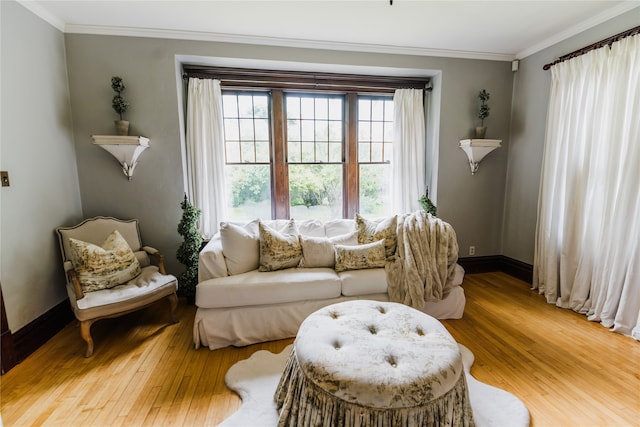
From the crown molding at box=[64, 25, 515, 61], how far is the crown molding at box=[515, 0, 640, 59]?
0.81 feet

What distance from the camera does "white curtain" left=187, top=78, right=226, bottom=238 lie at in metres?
3.15

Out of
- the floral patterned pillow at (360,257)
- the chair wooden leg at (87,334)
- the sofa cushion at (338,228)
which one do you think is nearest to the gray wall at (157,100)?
the chair wooden leg at (87,334)

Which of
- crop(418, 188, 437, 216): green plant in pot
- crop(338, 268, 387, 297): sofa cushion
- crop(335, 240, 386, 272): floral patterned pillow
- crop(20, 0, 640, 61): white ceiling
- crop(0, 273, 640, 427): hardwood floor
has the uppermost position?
crop(20, 0, 640, 61): white ceiling

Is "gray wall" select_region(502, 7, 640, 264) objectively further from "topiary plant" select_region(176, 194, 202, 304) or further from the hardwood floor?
"topiary plant" select_region(176, 194, 202, 304)

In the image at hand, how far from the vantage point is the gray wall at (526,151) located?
10.5ft

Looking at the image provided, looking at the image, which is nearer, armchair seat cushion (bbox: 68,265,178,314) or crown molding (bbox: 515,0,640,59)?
armchair seat cushion (bbox: 68,265,178,314)

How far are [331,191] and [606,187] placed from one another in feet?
8.67

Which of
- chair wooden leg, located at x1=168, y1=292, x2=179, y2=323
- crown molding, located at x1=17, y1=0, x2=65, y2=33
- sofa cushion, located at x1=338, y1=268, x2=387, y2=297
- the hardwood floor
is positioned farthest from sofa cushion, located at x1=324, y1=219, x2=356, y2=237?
crown molding, located at x1=17, y1=0, x2=65, y2=33

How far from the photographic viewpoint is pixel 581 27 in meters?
2.73

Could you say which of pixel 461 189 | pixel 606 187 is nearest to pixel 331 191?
pixel 461 189

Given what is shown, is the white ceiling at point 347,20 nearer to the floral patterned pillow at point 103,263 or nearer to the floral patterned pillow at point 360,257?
the floral patterned pillow at point 103,263

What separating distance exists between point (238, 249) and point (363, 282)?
113cm

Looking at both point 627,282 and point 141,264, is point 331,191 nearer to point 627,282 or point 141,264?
point 141,264

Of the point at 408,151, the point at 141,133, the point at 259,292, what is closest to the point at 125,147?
the point at 141,133
